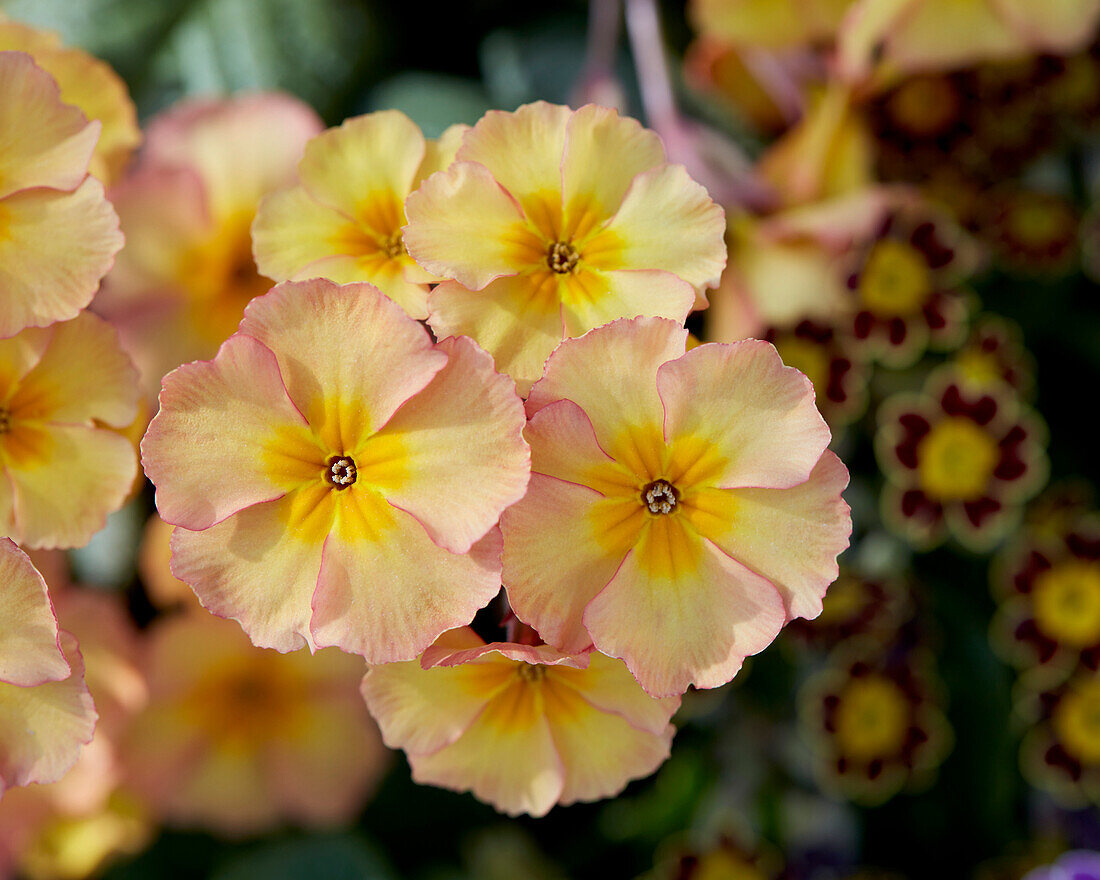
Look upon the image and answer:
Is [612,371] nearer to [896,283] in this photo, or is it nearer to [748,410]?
[748,410]

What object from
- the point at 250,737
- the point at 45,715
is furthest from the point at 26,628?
the point at 250,737

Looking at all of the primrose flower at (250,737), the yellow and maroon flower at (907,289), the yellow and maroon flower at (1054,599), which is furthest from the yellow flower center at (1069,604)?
the primrose flower at (250,737)

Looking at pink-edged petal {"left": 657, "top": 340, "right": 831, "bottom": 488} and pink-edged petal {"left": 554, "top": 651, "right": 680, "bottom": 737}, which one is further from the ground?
pink-edged petal {"left": 657, "top": 340, "right": 831, "bottom": 488}

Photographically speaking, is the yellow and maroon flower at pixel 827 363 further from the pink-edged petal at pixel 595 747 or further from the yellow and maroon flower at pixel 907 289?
the pink-edged petal at pixel 595 747

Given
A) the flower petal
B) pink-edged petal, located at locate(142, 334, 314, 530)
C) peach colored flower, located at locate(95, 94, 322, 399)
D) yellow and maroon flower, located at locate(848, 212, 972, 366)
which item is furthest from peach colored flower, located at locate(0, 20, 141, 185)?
yellow and maroon flower, located at locate(848, 212, 972, 366)

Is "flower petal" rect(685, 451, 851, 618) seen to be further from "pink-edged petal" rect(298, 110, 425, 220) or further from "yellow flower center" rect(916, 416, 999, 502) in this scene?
"yellow flower center" rect(916, 416, 999, 502)

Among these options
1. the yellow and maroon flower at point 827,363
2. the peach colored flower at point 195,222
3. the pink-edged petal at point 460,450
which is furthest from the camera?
the yellow and maroon flower at point 827,363
